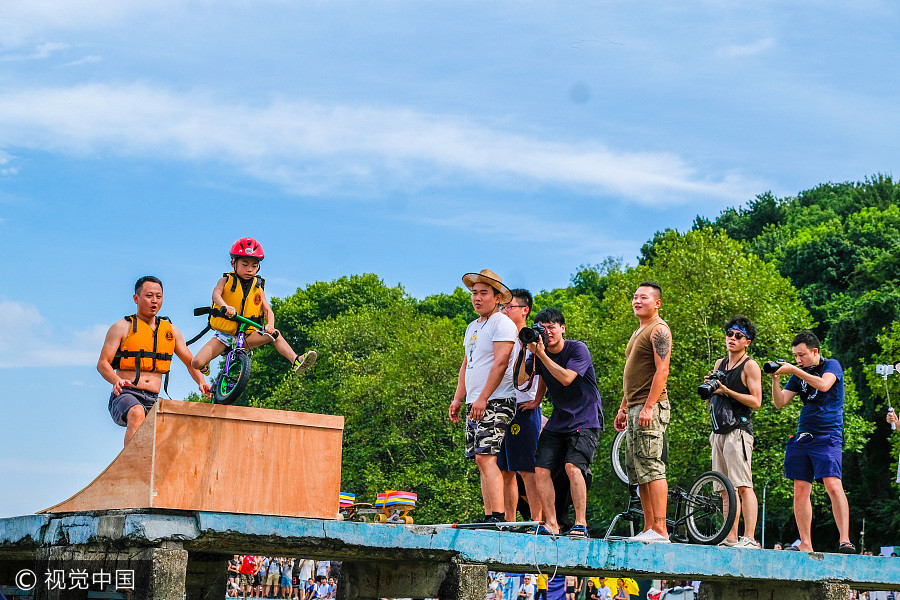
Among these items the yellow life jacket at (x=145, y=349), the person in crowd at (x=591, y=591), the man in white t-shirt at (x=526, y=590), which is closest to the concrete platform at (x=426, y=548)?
the yellow life jacket at (x=145, y=349)

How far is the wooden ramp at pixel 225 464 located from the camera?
6.93 metres

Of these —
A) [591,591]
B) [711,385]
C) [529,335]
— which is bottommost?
[591,591]

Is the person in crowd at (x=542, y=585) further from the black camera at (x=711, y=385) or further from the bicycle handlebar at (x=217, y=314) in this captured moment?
the bicycle handlebar at (x=217, y=314)

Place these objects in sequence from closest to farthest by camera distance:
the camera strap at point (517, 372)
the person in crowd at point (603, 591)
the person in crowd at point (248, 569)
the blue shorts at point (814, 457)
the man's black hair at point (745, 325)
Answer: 1. the camera strap at point (517, 372)
2. the man's black hair at point (745, 325)
3. the blue shorts at point (814, 457)
4. the person in crowd at point (603, 591)
5. the person in crowd at point (248, 569)

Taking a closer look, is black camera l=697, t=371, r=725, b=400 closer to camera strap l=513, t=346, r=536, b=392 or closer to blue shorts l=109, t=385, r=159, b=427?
camera strap l=513, t=346, r=536, b=392

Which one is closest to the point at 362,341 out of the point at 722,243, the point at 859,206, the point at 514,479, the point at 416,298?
the point at 416,298

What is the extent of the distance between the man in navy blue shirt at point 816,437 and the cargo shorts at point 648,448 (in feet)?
5.60

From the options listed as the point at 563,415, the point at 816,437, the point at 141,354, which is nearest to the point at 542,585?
the point at 563,415

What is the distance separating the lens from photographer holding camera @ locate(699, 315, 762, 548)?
9.55 m

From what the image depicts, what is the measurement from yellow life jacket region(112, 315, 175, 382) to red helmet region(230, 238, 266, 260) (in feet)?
3.59

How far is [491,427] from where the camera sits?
29.9ft

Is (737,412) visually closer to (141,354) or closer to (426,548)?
(426,548)

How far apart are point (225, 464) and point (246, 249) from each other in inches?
87.6

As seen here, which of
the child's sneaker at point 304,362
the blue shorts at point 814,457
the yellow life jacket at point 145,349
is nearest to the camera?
the child's sneaker at point 304,362
